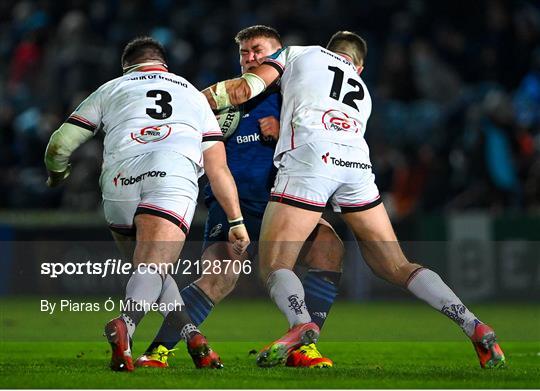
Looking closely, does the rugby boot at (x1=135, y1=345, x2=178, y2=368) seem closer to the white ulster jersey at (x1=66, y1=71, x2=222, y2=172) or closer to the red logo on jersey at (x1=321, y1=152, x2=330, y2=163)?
the white ulster jersey at (x1=66, y1=71, x2=222, y2=172)

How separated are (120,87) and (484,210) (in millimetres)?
8387

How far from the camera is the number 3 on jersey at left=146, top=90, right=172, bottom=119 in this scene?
7004mm

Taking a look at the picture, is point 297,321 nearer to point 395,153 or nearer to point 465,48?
point 395,153

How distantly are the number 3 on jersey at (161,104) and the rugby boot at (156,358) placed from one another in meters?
1.36

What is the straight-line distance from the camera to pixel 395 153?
15641 millimetres

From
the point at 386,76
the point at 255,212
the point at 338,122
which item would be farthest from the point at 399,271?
the point at 386,76

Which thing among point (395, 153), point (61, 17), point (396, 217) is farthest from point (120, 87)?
point (61, 17)

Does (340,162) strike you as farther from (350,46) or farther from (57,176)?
(57,176)

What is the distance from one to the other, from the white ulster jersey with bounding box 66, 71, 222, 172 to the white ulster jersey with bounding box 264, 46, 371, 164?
541mm

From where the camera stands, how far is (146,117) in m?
6.99

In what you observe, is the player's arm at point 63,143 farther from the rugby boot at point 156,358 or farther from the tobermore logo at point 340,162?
the tobermore logo at point 340,162

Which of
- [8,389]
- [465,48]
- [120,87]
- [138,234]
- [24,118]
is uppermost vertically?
[465,48]

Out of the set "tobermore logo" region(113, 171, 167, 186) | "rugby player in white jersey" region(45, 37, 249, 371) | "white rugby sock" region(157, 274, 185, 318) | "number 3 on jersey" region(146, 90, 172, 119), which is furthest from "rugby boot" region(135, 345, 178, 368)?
"number 3 on jersey" region(146, 90, 172, 119)

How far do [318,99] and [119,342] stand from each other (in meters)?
2.07
